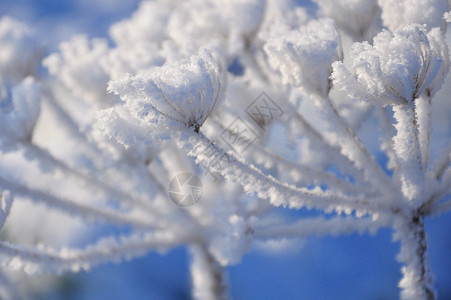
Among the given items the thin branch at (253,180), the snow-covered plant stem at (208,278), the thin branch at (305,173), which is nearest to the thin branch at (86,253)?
the snow-covered plant stem at (208,278)

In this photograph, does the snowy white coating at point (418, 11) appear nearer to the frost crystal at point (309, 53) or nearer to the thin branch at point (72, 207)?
the frost crystal at point (309, 53)

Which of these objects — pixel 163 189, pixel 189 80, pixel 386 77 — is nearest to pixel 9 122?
pixel 163 189

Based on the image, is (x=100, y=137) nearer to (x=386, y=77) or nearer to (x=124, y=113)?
(x=124, y=113)

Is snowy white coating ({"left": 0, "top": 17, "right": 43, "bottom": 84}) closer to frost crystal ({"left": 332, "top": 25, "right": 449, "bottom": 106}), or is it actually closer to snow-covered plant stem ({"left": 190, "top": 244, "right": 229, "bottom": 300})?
snow-covered plant stem ({"left": 190, "top": 244, "right": 229, "bottom": 300})

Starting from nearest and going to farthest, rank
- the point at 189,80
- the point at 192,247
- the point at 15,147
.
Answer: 1. the point at 189,80
2. the point at 15,147
3. the point at 192,247

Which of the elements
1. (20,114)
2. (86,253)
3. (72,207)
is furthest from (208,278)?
(20,114)

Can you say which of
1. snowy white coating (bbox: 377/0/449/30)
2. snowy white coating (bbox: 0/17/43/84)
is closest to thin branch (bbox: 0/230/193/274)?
snowy white coating (bbox: 0/17/43/84)

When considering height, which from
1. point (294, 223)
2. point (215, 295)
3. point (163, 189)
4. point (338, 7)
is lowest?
point (215, 295)
